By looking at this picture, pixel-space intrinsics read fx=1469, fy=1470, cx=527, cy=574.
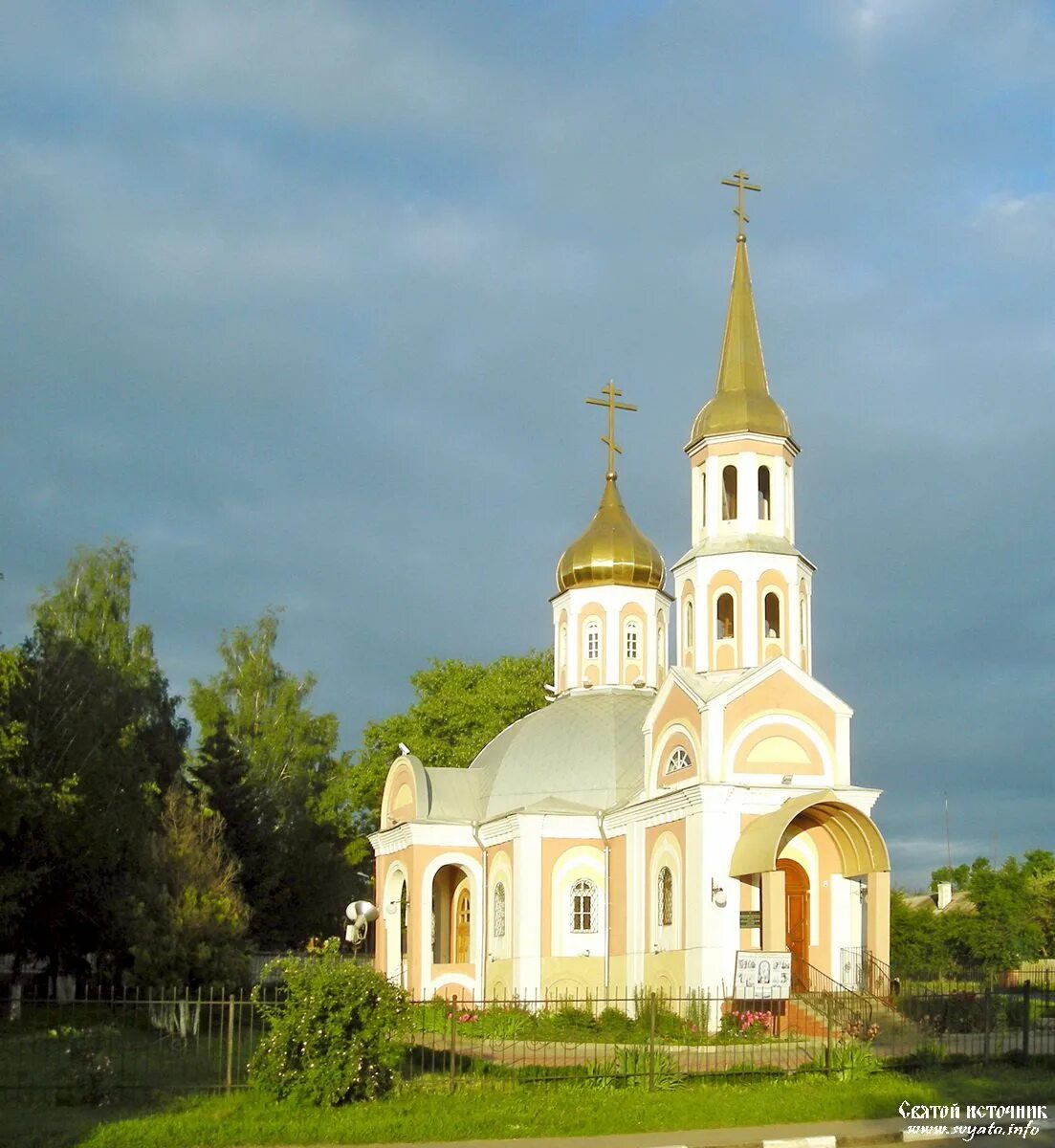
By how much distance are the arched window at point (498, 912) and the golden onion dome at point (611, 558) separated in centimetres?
892

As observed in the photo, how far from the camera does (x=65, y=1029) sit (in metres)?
18.3

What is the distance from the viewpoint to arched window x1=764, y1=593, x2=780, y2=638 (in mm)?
30141

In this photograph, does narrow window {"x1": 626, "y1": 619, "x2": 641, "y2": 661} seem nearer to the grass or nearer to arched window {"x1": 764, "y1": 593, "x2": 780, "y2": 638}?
arched window {"x1": 764, "y1": 593, "x2": 780, "y2": 638}

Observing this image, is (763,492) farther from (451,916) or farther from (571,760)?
(451,916)

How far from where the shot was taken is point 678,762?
92.7 ft

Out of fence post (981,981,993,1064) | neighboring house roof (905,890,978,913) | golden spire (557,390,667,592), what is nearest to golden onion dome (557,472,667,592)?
golden spire (557,390,667,592)

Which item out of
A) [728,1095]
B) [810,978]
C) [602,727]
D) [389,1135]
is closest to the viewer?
[389,1135]

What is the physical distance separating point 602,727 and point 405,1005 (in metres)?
17.8

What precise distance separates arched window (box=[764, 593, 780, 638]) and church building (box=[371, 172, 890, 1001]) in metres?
0.07

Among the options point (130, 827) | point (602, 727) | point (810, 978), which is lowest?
point (810, 978)

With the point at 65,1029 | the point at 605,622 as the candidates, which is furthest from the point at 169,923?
the point at 605,622

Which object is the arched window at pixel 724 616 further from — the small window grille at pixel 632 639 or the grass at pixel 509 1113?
the grass at pixel 509 1113

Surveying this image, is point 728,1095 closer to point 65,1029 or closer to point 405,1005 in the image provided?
point 405,1005

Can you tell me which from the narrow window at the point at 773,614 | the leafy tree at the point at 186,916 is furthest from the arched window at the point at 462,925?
the narrow window at the point at 773,614
